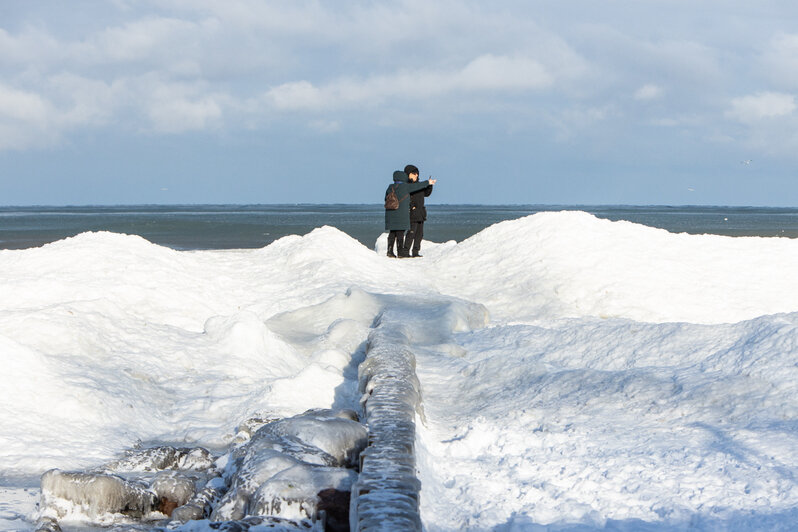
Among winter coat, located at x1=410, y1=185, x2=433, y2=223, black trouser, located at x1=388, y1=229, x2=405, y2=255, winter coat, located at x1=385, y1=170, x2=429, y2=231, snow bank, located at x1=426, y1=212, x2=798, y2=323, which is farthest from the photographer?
black trouser, located at x1=388, y1=229, x2=405, y2=255

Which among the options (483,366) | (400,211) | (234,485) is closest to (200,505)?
(234,485)

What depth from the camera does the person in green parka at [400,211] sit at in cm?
1271

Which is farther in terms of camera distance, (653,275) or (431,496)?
(653,275)

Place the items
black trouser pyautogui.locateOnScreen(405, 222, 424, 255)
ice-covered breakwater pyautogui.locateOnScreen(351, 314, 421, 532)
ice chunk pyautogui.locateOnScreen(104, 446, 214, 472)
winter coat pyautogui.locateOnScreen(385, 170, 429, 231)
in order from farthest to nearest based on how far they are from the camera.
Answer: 1. black trouser pyautogui.locateOnScreen(405, 222, 424, 255)
2. winter coat pyautogui.locateOnScreen(385, 170, 429, 231)
3. ice chunk pyautogui.locateOnScreen(104, 446, 214, 472)
4. ice-covered breakwater pyautogui.locateOnScreen(351, 314, 421, 532)

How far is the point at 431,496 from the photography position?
364 centimetres

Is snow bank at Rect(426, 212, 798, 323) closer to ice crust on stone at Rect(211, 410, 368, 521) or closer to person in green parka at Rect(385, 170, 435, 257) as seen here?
person in green parka at Rect(385, 170, 435, 257)

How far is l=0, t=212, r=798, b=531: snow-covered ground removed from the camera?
11.8ft

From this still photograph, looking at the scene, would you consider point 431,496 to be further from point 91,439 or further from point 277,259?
point 277,259

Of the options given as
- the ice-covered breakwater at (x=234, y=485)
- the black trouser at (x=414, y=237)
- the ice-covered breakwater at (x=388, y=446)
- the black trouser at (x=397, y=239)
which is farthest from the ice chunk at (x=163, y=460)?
the black trouser at (x=414, y=237)

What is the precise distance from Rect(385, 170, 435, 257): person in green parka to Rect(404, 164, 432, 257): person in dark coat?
0.10 meters

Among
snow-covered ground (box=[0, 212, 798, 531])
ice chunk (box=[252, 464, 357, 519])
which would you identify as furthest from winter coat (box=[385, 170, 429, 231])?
ice chunk (box=[252, 464, 357, 519])

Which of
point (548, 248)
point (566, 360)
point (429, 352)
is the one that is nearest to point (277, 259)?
point (548, 248)

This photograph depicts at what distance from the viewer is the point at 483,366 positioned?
20.0 ft

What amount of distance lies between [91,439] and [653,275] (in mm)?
7527
